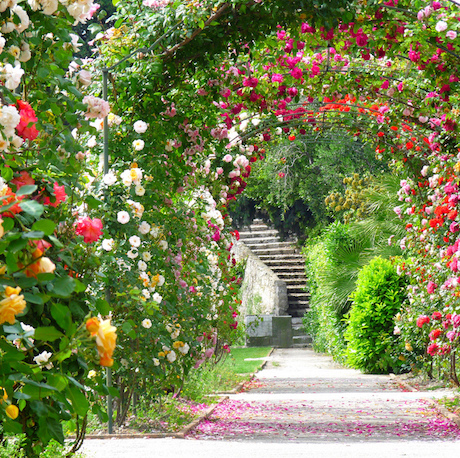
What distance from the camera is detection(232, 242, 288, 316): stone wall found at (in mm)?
16312

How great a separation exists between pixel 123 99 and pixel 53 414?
342 cm

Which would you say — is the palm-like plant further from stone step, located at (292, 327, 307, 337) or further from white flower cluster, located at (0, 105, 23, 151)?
white flower cluster, located at (0, 105, 23, 151)

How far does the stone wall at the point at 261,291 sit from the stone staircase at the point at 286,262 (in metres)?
0.58

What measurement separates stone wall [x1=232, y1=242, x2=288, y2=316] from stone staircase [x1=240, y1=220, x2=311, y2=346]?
22.9 inches

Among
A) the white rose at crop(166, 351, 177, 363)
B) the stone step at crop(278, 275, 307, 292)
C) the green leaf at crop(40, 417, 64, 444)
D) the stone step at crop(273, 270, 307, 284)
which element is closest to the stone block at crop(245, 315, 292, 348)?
the stone step at crop(278, 275, 307, 292)

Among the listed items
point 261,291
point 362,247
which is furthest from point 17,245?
point 261,291

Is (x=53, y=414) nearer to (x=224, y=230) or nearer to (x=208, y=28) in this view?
(x=208, y=28)

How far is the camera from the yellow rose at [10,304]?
1330 millimetres

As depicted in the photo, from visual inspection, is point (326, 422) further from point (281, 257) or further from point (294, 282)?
point (281, 257)

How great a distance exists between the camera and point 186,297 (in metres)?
5.71

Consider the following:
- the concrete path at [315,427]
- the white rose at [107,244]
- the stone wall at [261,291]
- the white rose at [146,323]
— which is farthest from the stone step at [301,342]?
the white rose at [107,244]

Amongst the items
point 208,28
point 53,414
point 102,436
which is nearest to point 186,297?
point 102,436

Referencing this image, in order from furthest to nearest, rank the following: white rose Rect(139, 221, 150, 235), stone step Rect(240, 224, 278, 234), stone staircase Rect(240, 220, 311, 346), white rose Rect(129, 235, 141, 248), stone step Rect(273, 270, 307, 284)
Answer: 1. stone step Rect(240, 224, 278, 234)
2. stone step Rect(273, 270, 307, 284)
3. stone staircase Rect(240, 220, 311, 346)
4. white rose Rect(139, 221, 150, 235)
5. white rose Rect(129, 235, 141, 248)

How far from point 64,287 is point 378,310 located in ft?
27.1
